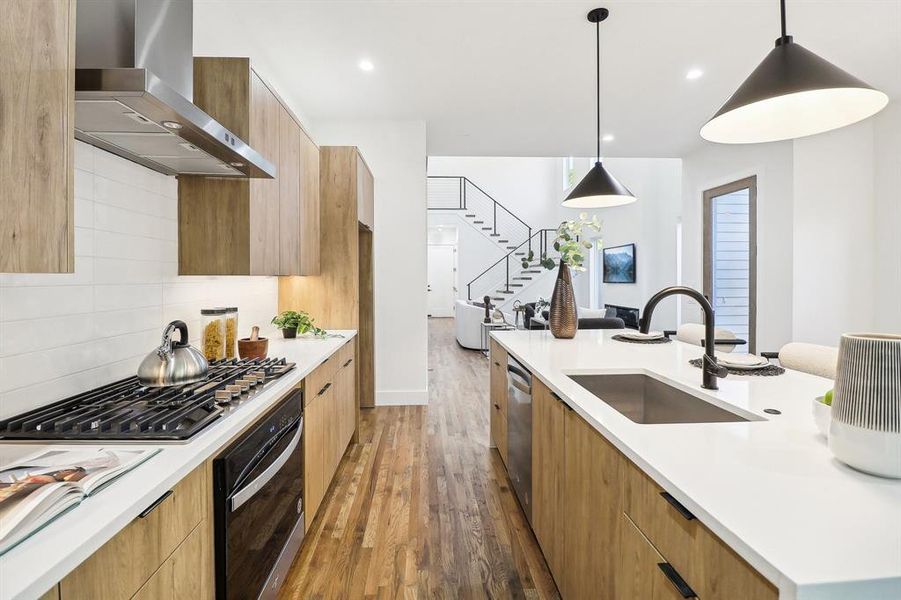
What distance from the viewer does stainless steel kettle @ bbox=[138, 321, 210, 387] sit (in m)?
1.58

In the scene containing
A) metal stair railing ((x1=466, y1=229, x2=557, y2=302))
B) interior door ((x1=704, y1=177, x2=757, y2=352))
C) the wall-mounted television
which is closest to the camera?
interior door ((x1=704, y1=177, x2=757, y2=352))

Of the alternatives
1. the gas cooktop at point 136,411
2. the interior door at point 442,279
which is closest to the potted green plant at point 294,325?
the gas cooktop at point 136,411

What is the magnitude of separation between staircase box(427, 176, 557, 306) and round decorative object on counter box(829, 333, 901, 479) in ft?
35.6

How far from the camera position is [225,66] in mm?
2039

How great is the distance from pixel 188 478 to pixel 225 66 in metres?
1.82

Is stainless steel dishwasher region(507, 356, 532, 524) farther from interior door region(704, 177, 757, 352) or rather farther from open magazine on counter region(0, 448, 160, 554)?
interior door region(704, 177, 757, 352)

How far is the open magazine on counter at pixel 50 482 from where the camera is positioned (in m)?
0.73

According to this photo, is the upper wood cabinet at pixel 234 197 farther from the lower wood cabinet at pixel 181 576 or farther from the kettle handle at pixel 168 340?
the lower wood cabinet at pixel 181 576

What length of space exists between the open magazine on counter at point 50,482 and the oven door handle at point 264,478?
31 centimetres

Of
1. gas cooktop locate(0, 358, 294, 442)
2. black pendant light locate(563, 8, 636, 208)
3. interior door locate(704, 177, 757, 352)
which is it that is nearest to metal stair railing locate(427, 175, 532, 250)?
interior door locate(704, 177, 757, 352)

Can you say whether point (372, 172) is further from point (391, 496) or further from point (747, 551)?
point (747, 551)

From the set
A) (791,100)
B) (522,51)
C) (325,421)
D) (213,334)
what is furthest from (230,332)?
(522,51)

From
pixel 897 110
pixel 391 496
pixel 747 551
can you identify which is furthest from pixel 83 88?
pixel 897 110

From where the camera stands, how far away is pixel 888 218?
432 centimetres
